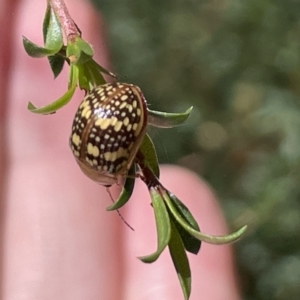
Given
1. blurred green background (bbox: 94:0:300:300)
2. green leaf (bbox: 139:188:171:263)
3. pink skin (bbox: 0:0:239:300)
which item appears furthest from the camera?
blurred green background (bbox: 94:0:300:300)

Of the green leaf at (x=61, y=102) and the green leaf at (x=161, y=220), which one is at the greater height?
the green leaf at (x=61, y=102)

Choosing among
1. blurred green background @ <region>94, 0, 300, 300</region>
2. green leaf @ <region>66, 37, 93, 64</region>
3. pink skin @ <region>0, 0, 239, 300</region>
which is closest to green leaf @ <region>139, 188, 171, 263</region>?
green leaf @ <region>66, 37, 93, 64</region>

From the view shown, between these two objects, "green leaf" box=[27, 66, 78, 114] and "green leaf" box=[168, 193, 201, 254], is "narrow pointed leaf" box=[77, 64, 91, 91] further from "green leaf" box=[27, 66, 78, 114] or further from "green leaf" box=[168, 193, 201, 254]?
"green leaf" box=[168, 193, 201, 254]

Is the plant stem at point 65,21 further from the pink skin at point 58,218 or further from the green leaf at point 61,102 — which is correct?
the pink skin at point 58,218

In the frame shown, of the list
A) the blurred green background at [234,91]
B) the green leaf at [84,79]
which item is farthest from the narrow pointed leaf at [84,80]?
the blurred green background at [234,91]

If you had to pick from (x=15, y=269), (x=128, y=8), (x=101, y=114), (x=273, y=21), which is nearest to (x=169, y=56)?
(x=128, y=8)

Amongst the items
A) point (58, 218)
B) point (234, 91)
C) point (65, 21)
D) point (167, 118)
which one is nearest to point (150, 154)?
point (167, 118)
